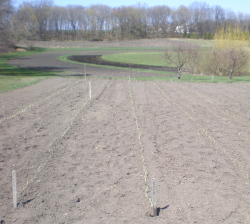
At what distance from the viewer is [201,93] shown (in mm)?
17812

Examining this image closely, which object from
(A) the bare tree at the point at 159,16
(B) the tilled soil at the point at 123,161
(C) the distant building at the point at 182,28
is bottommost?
(B) the tilled soil at the point at 123,161

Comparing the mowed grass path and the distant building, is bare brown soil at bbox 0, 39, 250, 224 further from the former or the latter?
the distant building

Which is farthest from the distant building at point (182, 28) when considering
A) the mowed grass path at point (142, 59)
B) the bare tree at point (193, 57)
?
the bare tree at point (193, 57)

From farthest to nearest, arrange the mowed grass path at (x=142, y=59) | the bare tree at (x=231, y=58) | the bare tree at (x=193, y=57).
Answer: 1. the mowed grass path at (x=142, y=59)
2. the bare tree at (x=193, y=57)
3. the bare tree at (x=231, y=58)

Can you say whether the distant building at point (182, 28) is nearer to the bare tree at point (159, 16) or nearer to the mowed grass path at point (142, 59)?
the bare tree at point (159, 16)

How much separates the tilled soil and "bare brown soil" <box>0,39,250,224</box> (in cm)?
2

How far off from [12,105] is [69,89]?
522 cm

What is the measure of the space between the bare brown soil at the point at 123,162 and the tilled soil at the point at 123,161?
21 mm

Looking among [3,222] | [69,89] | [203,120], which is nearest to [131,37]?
[69,89]

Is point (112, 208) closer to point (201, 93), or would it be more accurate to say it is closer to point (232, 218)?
point (232, 218)

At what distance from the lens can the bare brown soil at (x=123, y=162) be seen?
5441 mm

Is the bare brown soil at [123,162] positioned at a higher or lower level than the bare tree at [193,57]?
lower

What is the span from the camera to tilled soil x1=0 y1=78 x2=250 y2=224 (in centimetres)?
545

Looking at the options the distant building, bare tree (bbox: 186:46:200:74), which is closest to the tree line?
the distant building
